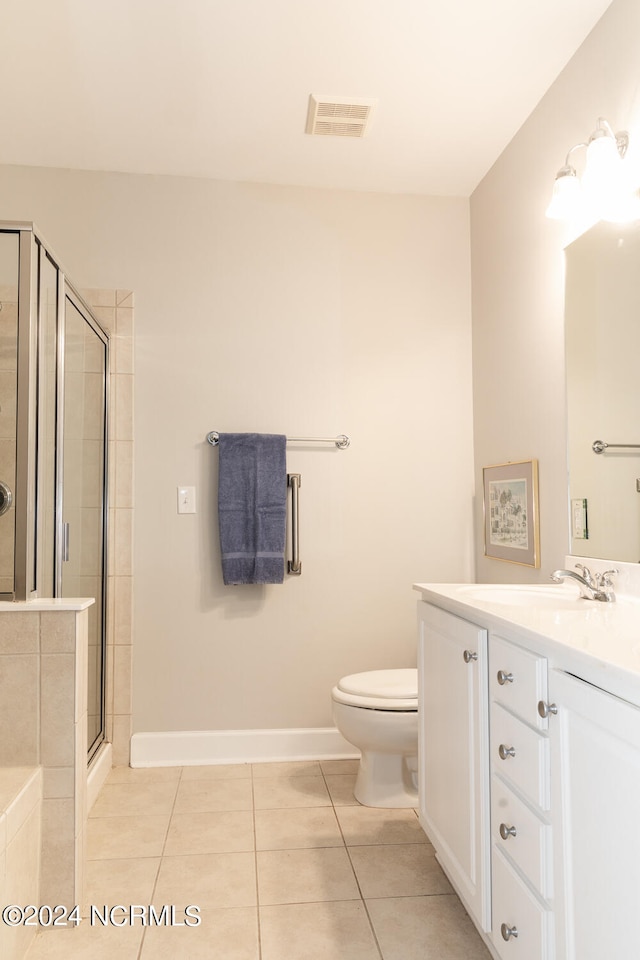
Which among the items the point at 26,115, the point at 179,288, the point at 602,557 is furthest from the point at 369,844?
the point at 26,115

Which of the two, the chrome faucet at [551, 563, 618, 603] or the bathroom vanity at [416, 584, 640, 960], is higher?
the chrome faucet at [551, 563, 618, 603]

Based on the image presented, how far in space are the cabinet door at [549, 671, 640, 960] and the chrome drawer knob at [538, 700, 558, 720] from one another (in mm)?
12

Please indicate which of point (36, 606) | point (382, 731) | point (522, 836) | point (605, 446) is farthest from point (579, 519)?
point (36, 606)

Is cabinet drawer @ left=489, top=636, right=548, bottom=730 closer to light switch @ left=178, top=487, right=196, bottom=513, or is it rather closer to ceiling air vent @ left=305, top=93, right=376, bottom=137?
light switch @ left=178, top=487, right=196, bottom=513

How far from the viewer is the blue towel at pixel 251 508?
2.81 metres

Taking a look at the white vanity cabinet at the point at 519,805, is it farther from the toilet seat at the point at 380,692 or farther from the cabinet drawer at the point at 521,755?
the toilet seat at the point at 380,692

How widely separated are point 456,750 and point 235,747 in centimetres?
144

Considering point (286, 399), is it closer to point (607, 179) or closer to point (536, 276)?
point (536, 276)

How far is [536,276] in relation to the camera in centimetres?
240

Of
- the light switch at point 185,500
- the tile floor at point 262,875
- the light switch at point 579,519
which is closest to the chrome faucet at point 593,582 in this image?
the light switch at point 579,519

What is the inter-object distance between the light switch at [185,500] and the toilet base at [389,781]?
3.85 ft

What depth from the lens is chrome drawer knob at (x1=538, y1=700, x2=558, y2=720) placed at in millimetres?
1177

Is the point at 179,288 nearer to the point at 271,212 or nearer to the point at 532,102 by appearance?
the point at 271,212

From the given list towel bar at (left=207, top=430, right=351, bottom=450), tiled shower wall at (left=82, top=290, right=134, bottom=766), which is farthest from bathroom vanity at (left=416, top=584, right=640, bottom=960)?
tiled shower wall at (left=82, top=290, right=134, bottom=766)
